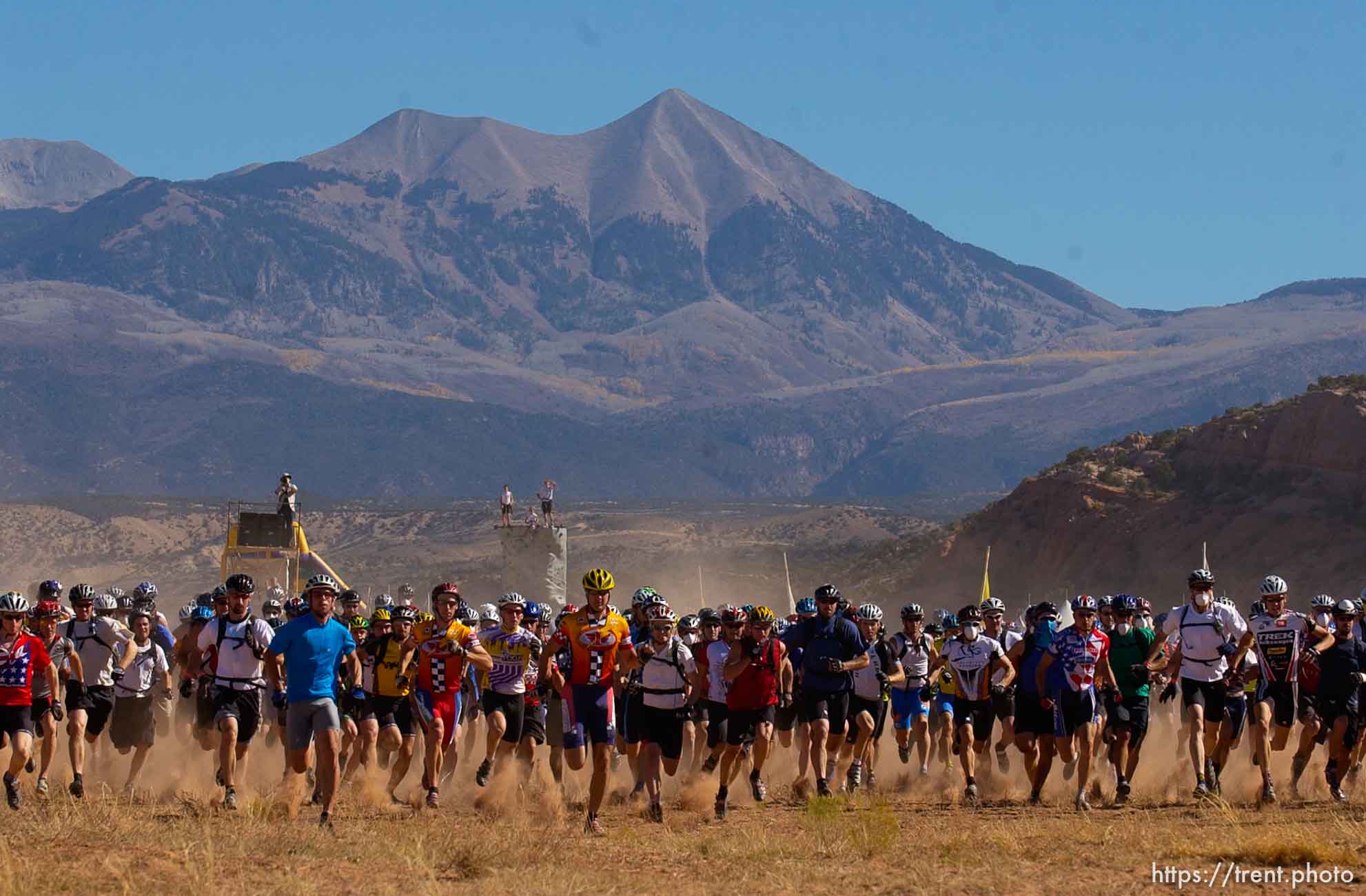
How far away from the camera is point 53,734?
16.0 m

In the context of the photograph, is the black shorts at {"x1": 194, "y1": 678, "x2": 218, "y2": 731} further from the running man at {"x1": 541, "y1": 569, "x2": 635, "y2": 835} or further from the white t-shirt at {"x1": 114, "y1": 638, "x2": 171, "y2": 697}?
the running man at {"x1": 541, "y1": 569, "x2": 635, "y2": 835}

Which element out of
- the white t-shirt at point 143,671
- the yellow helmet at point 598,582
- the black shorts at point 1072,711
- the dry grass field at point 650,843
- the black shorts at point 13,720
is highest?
the yellow helmet at point 598,582

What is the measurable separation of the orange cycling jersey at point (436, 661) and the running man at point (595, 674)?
64.3 inches

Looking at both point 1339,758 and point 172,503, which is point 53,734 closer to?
point 1339,758

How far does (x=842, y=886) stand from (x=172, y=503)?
445 feet

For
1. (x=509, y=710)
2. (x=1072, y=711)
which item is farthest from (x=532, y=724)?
(x=1072, y=711)

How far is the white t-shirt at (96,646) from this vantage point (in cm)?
1678

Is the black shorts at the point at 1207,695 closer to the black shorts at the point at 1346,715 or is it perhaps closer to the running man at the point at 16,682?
the black shorts at the point at 1346,715

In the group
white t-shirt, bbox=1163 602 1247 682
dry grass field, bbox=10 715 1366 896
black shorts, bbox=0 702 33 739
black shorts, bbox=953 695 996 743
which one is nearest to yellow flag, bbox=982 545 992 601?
black shorts, bbox=953 695 996 743

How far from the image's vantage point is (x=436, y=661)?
1641 cm

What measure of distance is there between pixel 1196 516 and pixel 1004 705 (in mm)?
44016

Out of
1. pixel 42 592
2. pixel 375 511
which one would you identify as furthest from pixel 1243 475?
pixel 375 511

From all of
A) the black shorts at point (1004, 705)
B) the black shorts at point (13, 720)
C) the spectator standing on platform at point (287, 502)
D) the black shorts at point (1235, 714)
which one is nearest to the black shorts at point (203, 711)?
the black shorts at point (13, 720)

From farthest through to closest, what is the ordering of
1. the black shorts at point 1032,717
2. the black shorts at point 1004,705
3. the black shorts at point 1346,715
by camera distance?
1. the black shorts at point 1004,705
2. the black shorts at point 1032,717
3. the black shorts at point 1346,715
